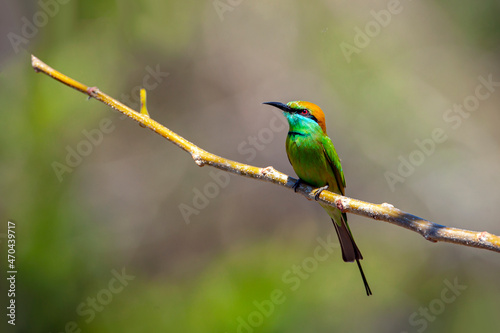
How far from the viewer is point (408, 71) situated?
21.0 feet

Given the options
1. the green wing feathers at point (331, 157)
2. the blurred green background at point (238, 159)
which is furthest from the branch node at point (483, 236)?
the blurred green background at point (238, 159)

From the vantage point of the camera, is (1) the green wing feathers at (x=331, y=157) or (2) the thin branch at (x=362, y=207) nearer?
(2) the thin branch at (x=362, y=207)

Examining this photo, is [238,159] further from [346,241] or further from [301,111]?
[346,241]

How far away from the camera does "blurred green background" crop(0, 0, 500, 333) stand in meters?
5.13

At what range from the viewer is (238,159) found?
5.82 m

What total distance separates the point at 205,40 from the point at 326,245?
2.94 m

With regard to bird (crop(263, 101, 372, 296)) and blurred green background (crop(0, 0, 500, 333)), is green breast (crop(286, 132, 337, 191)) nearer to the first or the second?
bird (crop(263, 101, 372, 296))

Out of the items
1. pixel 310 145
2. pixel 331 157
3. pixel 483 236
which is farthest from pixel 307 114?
pixel 483 236

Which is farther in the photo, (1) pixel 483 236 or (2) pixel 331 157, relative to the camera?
(2) pixel 331 157

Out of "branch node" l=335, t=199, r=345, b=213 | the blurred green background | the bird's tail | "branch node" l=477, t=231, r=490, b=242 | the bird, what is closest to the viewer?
"branch node" l=477, t=231, r=490, b=242

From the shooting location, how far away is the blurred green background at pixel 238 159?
513 centimetres

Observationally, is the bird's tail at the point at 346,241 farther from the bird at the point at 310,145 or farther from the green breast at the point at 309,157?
the green breast at the point at 309,157

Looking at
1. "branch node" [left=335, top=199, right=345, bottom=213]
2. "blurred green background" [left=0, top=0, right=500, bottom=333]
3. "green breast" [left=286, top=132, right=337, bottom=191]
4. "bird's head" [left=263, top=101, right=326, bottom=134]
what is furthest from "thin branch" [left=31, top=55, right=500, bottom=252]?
"blurred green background" [left=0, top=0, right=500, bottom=333]

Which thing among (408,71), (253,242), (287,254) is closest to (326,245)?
(287,254)
